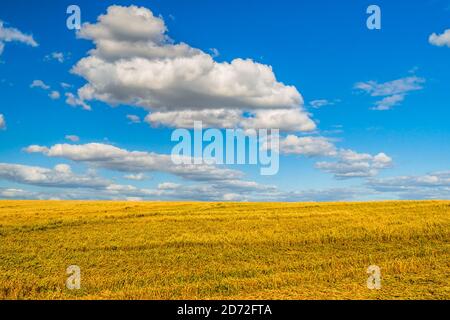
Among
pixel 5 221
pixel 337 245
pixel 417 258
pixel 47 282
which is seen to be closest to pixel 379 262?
A: pixel 417 258

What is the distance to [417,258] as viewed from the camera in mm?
22297

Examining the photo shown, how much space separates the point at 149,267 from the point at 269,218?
17.3 metres

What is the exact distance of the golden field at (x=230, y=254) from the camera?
16844 mm

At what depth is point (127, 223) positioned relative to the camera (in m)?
36.1

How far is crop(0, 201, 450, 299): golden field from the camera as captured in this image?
16.8 meters

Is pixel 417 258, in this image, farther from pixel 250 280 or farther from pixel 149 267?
pixel 149 267

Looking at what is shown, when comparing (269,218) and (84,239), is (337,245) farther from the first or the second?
(84,239)

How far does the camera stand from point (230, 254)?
2452 centimetres

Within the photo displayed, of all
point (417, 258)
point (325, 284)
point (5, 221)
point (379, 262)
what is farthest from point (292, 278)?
point (5, 221)

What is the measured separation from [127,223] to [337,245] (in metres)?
17.3

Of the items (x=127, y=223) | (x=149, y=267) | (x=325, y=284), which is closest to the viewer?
(x=325, y=284)
